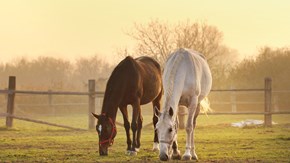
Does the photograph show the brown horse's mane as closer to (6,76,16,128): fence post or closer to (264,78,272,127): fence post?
(6,76,16,128): fence post

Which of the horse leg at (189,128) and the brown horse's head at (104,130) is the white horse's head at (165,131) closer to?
the horse leg at (189,128)

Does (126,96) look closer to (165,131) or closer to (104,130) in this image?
(104,130)

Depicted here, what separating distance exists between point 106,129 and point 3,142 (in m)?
4.40

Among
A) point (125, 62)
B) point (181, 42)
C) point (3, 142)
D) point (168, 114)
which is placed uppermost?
point (181, 42)

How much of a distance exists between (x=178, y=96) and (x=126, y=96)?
1.78 metres

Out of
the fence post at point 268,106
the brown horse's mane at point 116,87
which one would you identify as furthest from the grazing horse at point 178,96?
the fence post at point 268,106

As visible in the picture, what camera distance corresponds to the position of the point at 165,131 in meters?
7.19

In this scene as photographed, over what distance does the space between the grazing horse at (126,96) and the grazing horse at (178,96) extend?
95 cm

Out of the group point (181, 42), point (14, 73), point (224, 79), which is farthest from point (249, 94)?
point (14, 73)

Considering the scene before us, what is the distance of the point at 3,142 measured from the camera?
12.0m

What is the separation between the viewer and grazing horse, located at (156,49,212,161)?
721 cm

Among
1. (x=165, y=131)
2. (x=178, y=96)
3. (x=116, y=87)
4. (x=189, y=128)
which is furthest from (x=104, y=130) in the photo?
(x=165, y=131)

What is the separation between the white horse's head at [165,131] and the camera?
7.11 metres

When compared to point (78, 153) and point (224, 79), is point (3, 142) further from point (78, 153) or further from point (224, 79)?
point (224, 79)
